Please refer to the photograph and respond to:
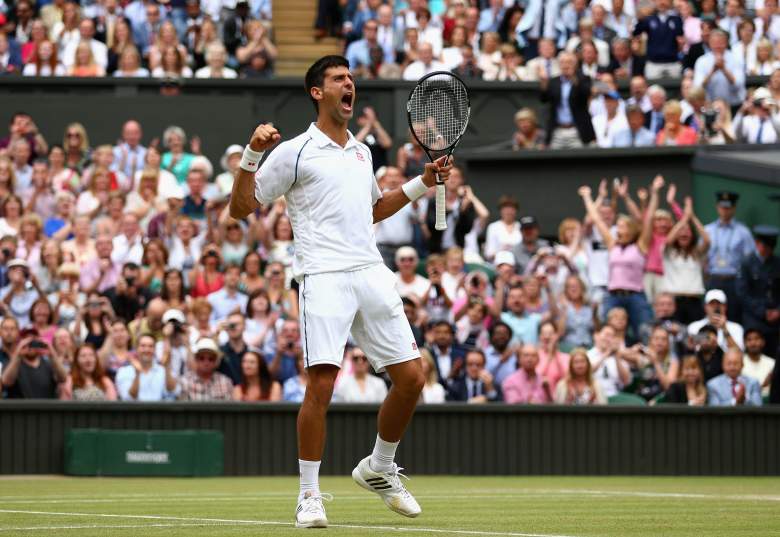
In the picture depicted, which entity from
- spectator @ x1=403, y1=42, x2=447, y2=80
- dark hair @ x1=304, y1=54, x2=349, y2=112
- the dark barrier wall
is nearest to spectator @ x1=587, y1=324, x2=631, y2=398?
the dark barrier wall

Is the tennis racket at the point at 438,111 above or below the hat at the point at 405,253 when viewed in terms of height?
above

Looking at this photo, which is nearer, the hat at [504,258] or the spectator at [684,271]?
the hat at [504,258]

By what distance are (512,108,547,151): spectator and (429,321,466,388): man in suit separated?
4.79 m

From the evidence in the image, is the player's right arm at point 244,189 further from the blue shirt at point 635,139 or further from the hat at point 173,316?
the blue shirt at point 635,139

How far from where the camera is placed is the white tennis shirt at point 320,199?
26.1 ft

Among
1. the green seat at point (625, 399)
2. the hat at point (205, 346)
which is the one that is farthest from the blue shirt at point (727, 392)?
the hat at point (205, 346)

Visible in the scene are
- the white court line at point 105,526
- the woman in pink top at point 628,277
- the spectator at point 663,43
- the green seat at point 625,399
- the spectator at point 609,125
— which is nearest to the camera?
the white court line at point 105,526

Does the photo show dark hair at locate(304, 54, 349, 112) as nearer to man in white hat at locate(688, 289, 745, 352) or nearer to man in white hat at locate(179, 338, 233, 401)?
man in white hat at locate(179, 338, 233, 401)

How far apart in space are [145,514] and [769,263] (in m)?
10.2

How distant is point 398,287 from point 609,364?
2.29 meters

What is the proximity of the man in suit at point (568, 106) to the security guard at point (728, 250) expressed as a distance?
8.12 feet

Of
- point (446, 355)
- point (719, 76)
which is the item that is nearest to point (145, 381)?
point (446, 355)

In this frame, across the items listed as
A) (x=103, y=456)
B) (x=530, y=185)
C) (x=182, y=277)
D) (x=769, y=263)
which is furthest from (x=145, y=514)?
(x=530, y=185)

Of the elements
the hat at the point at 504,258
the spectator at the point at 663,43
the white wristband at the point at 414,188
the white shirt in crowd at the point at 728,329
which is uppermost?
the spectator at the point at 663,43
